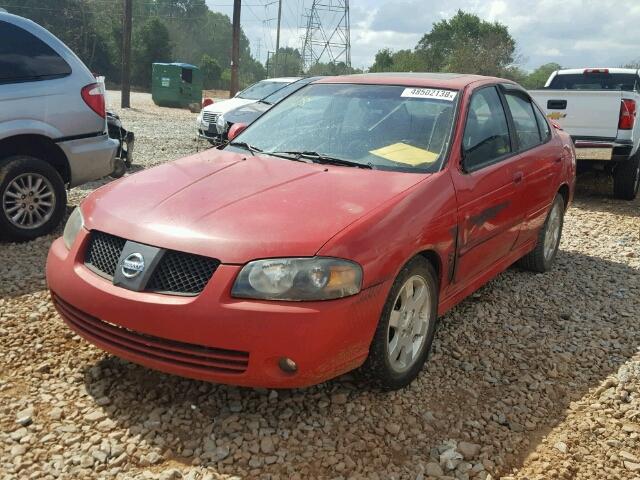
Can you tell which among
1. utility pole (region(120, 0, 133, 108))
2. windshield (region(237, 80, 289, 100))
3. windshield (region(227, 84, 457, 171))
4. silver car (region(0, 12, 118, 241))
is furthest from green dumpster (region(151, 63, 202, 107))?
windshield (region(227, 84, 457, 171))

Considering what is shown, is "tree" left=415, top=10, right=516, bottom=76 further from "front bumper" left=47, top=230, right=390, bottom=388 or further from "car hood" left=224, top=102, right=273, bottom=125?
"front bumper" left=47, top=230, right=390, bottom=388

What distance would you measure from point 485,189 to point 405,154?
1.87ft

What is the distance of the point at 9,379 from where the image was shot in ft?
10.3

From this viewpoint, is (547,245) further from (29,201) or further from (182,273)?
(29,201)

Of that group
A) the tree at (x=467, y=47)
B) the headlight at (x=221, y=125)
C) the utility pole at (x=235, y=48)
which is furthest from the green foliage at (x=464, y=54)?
the headlight at (x=221, y=125)

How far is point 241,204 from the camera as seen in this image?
3.06 m

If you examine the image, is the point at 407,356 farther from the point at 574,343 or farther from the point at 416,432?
the point at 574,343

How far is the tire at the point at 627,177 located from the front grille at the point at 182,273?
305 inches

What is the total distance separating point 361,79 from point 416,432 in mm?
2489

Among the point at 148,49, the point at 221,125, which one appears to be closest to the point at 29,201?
the point at 221,125

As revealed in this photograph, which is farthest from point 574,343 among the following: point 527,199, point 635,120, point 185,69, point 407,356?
point 185,69

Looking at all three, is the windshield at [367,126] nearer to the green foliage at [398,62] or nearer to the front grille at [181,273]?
the front grille at [181,273]

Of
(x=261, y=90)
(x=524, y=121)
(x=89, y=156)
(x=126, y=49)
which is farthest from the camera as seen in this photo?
(x=126, y=49)

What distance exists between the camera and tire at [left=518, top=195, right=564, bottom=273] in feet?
17.1
